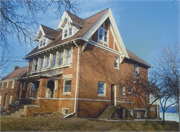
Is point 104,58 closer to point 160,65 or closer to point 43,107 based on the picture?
point 160,65

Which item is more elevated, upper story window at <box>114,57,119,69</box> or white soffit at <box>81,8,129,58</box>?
white soffit at <box>81,8,129,58</box>

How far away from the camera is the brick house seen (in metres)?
16.0

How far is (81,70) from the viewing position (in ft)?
53.5

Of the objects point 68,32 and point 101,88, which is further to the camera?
point 68,32

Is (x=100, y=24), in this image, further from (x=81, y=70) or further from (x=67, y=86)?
(x=67, y=86)

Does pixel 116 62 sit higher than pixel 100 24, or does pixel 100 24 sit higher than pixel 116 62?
pixel 100 24

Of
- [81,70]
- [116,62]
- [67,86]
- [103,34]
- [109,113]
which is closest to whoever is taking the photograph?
[81,70]

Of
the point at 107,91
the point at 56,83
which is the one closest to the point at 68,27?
the point at 56,83

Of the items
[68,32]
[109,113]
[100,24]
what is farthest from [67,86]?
[100,24]

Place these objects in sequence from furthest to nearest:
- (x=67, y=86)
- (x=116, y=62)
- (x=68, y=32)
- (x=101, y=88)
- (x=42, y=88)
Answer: (x=116, y=62), (x=68, y=32), (x=101, y=88), (x=67, y=86), (x=42, y=88)

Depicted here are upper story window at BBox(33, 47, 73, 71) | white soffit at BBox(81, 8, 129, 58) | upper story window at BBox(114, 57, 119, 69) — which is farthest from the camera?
upper story window at BBox(114, 57, 119, 69)

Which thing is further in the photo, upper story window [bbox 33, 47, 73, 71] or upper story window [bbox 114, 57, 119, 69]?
upper story window [bbox 114, 57, 119, 69]

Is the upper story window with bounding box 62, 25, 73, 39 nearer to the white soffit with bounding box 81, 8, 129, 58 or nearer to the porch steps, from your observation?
the white soffit with bounding box 81, 8, 129, 58

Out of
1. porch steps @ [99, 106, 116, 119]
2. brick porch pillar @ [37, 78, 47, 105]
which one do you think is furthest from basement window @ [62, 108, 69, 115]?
porch steps @ [99, 106, 116, 119]
